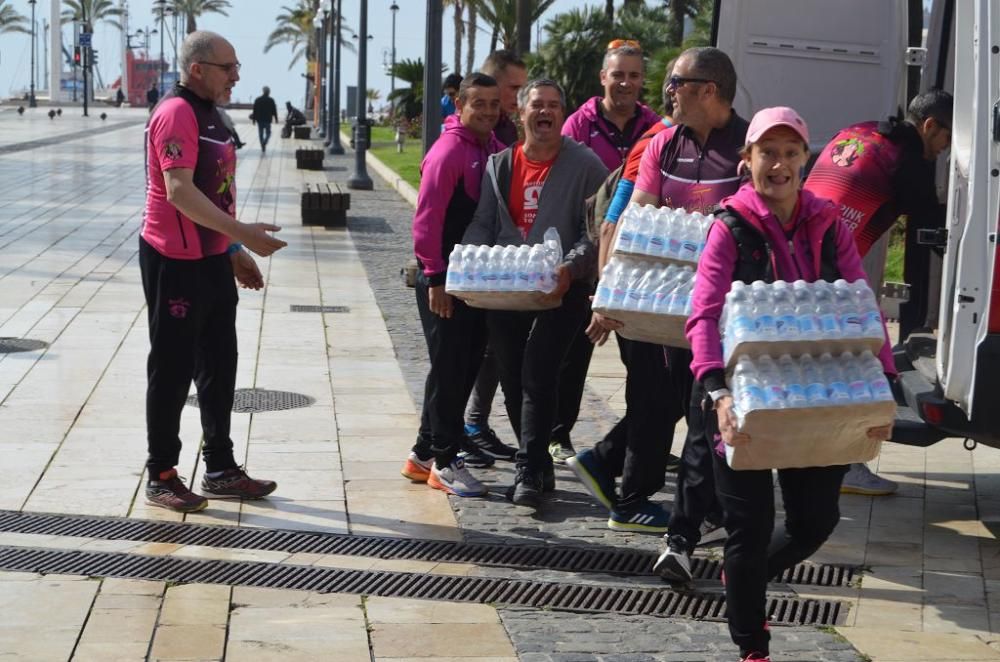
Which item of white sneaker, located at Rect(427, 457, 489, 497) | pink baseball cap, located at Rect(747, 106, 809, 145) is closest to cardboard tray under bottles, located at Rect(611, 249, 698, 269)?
pink baseball cap, located at Rect(747, 106, 809, 145)

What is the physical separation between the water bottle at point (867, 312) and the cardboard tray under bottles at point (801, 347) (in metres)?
0.02

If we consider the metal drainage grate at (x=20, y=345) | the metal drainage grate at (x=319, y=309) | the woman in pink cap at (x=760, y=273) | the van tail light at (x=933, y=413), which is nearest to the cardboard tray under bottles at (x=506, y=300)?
the van tail light at (x=933, y=413)

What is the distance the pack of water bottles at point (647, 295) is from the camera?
5344 mm

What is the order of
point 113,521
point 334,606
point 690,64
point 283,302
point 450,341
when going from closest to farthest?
point 334,606 → point 690,64 → point 113,521 → point 450,341 → point 283,302

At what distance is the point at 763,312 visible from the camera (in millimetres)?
4180

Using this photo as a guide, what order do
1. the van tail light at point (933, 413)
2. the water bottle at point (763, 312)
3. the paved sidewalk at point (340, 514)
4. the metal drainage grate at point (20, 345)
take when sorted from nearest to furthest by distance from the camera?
the water bottle at point (763, 312) < the paved sidewalk at point (340, 514) < the van tail light at point (933, 413) < the metal drainage grate at point (20, 345)

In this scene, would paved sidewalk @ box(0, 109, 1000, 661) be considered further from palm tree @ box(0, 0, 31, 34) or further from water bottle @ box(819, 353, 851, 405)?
palm tree @ box(0, 0, 31, 34)

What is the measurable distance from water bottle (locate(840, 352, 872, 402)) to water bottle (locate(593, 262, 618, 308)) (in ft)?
4.23

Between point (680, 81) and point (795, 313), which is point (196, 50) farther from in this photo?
point (795, 313)

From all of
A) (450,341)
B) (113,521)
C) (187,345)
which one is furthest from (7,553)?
(450,341)

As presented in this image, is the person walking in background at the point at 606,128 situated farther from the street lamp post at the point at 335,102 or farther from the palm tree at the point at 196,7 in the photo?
the palm tree at the point at 196,7

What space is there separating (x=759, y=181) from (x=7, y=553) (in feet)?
10.6

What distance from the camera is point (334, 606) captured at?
538 centimetres

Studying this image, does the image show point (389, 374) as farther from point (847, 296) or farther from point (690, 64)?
point (847, 296)
